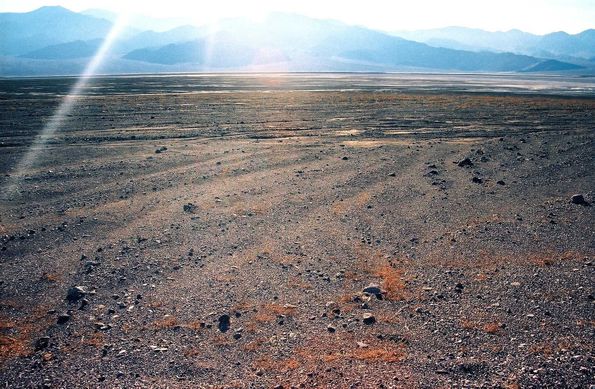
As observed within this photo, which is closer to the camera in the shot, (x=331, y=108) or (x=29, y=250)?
(x=29, y=250)

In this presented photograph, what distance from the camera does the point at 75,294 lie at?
773 cm

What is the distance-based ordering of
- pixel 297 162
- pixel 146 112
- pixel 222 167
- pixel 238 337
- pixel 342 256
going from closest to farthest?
pixel 238 337, pixel 342 256, pixel 222 167, pixel 297 162, pixel 146 112

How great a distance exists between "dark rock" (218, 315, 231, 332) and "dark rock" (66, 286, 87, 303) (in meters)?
2.34

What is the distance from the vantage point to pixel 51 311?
7324 mm

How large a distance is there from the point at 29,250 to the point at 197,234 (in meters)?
3.19

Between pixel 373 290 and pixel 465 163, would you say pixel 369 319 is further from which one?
pixel 465 163

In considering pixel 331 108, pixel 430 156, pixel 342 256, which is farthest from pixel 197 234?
pixel 331 108

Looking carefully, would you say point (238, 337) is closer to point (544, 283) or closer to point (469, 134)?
point (544, 283)

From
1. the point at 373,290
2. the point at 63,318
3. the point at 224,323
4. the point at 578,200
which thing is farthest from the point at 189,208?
the point at 578,200

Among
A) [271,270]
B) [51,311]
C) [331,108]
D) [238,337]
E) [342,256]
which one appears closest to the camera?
[238,337]

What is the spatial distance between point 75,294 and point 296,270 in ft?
11.8

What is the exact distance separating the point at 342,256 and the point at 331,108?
106 ft

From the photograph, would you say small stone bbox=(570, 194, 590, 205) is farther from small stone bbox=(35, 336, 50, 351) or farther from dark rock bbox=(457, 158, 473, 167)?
small stone bbox=(35, 336, 50, 351)

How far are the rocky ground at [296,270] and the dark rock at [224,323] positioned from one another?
4cm
